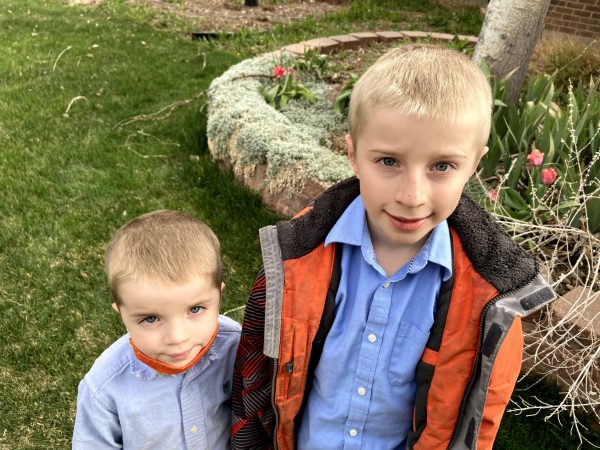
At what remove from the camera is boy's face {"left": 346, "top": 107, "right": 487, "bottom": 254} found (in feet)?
4.21

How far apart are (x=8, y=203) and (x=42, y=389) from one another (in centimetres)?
163

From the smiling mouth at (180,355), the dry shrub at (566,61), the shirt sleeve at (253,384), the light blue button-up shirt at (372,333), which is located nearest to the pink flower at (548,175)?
the light blue button-up shirt at (372,333)

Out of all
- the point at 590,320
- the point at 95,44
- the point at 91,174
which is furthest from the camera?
the point at 95,44

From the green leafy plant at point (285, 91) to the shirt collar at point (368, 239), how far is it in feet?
9.65

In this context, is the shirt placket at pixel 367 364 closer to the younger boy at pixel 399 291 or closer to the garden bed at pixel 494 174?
the younger boy at pixel 399 291

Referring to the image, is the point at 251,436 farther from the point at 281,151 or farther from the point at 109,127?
the point at 109,127

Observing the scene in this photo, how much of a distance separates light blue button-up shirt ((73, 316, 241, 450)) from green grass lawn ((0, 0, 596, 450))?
0.92 meters

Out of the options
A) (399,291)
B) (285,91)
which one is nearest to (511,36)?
(285,91)

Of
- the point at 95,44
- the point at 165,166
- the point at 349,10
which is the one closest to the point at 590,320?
the point at 165,166

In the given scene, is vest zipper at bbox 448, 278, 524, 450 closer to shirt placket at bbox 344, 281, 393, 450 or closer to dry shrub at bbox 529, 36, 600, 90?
shirt placket at bbox 344, 281, 393, 450

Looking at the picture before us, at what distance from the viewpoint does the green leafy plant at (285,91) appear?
436cm

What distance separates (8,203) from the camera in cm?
373

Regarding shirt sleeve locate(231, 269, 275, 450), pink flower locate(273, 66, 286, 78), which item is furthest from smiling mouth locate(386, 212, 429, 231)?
pink flower locate(273, 66, 286, 78)

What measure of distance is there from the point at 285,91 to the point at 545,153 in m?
2.07
